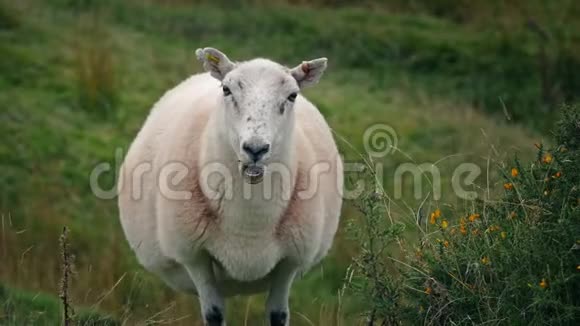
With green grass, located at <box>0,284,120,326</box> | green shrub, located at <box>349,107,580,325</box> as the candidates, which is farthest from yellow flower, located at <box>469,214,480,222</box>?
green grass, located at <box>0,284,120,326</box>

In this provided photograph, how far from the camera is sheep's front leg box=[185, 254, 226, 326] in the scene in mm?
5914

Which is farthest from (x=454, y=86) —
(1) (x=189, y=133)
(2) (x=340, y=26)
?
(1) (x=189, y=133)

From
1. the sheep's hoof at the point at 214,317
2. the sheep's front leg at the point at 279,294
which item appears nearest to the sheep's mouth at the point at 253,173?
the sheep's front leg at the point at 279,294

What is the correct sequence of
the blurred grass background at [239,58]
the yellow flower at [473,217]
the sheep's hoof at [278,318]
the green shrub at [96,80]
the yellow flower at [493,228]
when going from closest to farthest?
the yellow flower at [493,228] < the yellow flower at [473,217] < the sheep's hoof at [278,318] < the blurred grass background at [239,58] < the green shrub at [96,80]

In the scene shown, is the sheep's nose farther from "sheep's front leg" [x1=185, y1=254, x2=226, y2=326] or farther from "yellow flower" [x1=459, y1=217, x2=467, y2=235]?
"yellow flower" [x1=459, y1=217, x2=467, y2=235]

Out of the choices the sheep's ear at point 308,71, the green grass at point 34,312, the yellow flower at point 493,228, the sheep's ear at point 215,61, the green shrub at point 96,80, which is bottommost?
the green grass at point 34,312

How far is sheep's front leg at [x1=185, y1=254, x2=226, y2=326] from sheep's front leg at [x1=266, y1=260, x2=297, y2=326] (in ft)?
1.04

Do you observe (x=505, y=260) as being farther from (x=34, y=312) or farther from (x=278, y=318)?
(x=34, y=312)

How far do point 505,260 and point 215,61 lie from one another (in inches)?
77.3

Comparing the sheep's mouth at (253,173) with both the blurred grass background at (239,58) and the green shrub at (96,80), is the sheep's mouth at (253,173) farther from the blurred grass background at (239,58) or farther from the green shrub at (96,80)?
the green shrub at (96,80)

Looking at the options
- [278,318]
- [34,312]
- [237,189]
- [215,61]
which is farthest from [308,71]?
[34,312]

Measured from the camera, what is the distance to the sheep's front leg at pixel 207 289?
5.91m

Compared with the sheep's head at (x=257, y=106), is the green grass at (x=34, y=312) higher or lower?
lower

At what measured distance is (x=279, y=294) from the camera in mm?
6188
